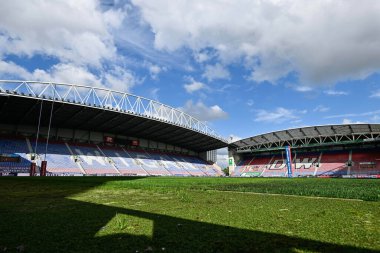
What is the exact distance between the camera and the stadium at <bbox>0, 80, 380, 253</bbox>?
450cm

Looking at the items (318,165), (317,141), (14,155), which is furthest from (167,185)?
(317,141)

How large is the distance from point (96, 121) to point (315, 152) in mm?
60986

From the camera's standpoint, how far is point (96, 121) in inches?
2414

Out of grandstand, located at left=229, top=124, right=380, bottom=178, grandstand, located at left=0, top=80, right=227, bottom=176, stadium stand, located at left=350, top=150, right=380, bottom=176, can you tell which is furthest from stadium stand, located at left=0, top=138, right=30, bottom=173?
stadium stand, located at left=350, top=150, right=380, bottom=176

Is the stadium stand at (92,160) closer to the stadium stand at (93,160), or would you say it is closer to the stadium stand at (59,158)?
the stadium stand at (93,160)

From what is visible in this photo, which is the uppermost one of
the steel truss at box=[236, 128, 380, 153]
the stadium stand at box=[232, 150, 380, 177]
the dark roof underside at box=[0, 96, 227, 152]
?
the dark roof underside at box=[0, 96, 227, 152]

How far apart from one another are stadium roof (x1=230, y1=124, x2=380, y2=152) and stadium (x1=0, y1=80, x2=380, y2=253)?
0.33m

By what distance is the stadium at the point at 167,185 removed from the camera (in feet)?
14.8

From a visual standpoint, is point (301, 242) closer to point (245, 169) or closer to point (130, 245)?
point (130, 245)

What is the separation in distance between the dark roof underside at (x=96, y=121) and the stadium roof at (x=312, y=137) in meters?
10.2

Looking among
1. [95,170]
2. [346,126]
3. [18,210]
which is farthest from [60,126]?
[346,126]

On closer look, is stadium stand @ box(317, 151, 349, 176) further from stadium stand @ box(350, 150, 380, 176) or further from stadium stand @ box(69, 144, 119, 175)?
stadium stand @ box(69, 144, 119, 175)

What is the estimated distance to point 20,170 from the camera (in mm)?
45812

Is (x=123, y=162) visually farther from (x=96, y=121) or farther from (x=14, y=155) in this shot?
(x=14, y=155)
